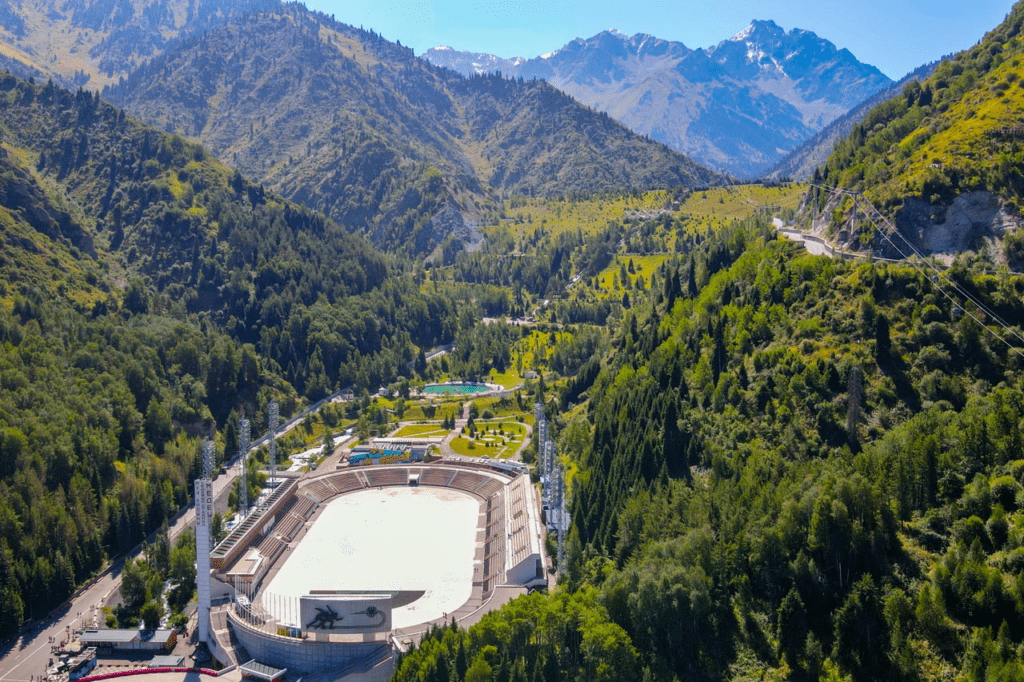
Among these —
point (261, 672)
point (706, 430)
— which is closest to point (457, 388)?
point (706, 430)

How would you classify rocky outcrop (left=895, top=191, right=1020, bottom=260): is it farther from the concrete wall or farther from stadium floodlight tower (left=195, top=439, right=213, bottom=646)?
stadium floodlight tower (left=195, top=439, right=213, bottom=646)

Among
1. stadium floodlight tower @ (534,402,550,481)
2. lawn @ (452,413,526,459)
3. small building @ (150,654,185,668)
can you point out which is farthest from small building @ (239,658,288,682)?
lawn @ (452,413,526,459)

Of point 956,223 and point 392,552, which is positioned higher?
point 956,223

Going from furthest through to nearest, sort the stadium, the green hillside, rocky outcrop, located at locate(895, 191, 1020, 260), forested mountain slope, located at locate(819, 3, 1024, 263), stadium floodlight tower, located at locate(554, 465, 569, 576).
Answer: the green hillside < forested mountain slope, located at locate(819, 3, 1024, 263) < rocky outcrop, located at locate(895, 191, 1020, 260) < stadium floodlight tower, located at locate(554, 465, 569, 576) < the stadium

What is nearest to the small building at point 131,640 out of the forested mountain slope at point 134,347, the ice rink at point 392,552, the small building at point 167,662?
the small building at point 167,662

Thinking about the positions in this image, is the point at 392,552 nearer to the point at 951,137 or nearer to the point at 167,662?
the point at 167,662

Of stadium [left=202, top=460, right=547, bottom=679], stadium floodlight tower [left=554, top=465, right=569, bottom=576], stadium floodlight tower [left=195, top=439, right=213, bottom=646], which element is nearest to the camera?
stadium [left=202, top=460, right=547, bottom=679]

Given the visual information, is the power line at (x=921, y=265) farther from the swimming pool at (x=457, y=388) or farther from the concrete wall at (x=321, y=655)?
the swimming pool at (x=457, y=388)
